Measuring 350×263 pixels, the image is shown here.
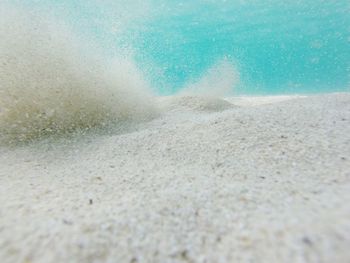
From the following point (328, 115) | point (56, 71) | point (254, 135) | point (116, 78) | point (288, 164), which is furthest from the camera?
point (116, 78)

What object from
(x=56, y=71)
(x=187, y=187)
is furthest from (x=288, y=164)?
(x=56, y=71)

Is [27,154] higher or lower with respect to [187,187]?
higher

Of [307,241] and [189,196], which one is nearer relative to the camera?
[307,241]

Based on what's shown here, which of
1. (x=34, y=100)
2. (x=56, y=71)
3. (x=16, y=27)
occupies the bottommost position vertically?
(x=34, y=100)

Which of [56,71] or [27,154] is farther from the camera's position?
[56,71]

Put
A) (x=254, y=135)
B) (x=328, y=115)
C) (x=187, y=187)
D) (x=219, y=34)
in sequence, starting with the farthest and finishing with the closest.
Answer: (x=219, y=34) → (x=328, y=115) → (x=254, y=135) → (x=187, y=187)

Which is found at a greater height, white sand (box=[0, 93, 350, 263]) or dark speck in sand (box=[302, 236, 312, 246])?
white sand (box=[0, 93, 350, 263])

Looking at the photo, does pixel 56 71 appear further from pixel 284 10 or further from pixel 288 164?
pixel 284 10

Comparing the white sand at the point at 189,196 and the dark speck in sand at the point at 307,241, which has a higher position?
the white sand at the point at 189,196
